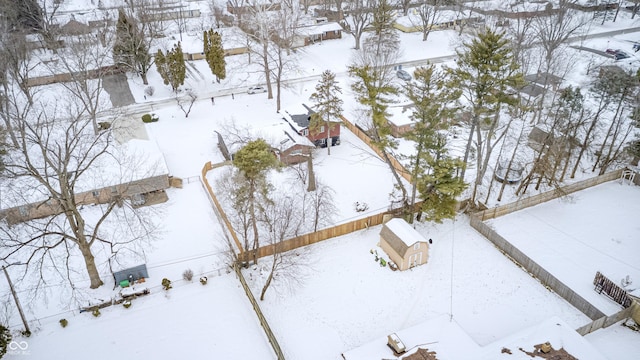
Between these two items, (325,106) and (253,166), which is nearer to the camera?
(253,166)

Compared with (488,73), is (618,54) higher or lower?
lower

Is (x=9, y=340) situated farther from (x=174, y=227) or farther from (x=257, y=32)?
(x=257, y=32)

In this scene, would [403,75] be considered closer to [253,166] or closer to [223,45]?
[223,45]

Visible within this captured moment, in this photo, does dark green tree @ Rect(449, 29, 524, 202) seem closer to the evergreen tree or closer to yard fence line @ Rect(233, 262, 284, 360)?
the evergreen tree

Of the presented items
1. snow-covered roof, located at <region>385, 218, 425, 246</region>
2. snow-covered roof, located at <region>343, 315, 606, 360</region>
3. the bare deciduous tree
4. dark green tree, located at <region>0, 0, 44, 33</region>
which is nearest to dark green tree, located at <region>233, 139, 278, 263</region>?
the bare deciduous tree

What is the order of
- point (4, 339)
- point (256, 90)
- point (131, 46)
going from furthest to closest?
point (256, 90) → point (131, 46) → point (4, 339)

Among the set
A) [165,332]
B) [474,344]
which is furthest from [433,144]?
[165,332]
